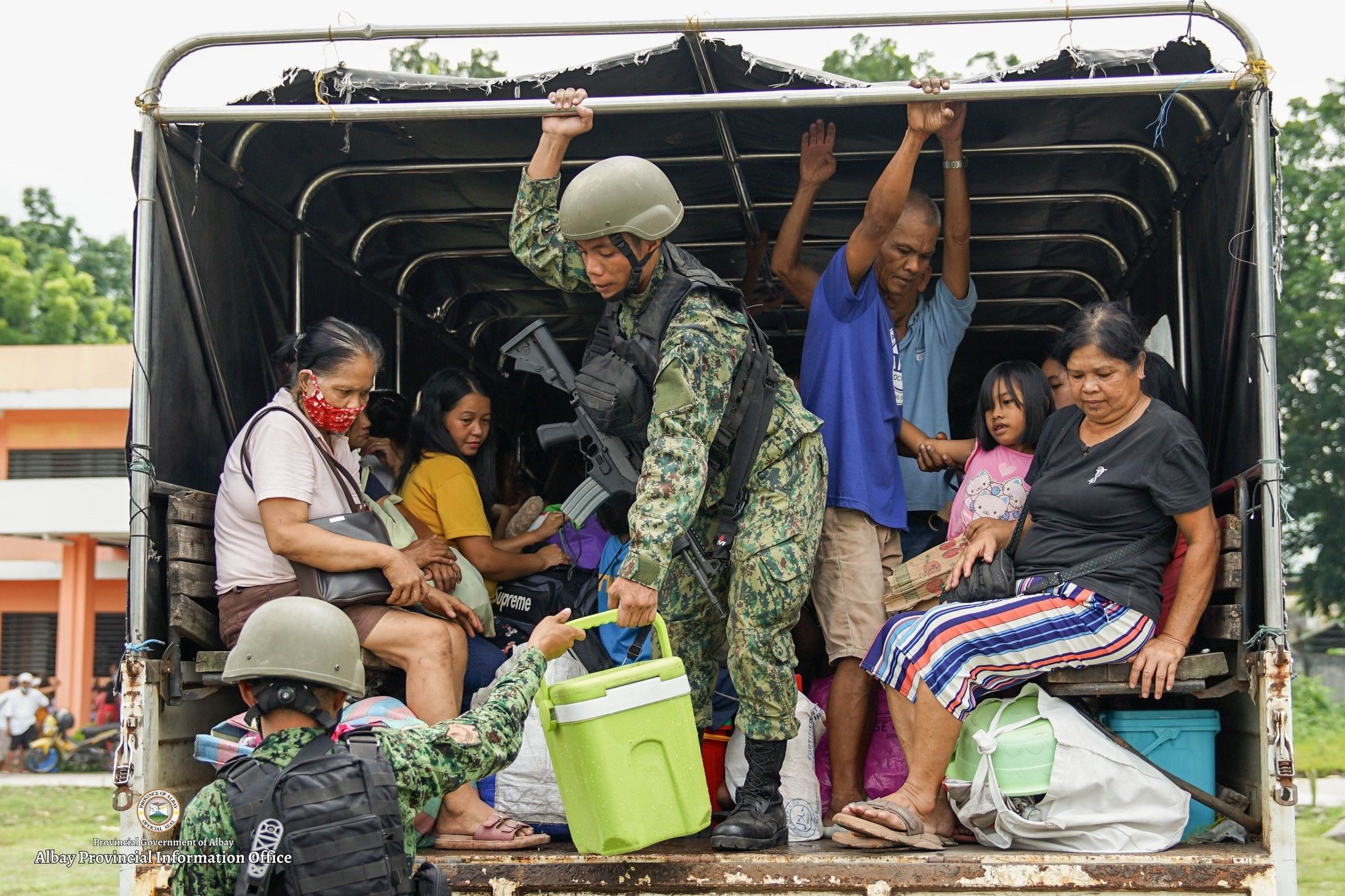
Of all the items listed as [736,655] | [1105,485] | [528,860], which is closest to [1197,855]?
[1105,485]

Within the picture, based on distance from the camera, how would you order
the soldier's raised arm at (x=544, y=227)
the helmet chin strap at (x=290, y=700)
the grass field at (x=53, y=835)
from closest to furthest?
1. the helmet chin strap at (x=290, y=700)
2. the soldier's raised arm at (x=544, y=227)
3. the grass field at (x=53, y=835)

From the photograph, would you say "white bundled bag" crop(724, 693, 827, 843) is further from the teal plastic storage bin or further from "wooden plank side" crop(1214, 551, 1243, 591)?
"wooden plank side" crop(1214, 551, 1243, 591)

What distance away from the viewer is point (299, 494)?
12.1 ft

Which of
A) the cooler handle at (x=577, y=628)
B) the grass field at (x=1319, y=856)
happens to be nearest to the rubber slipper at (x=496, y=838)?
the cooler handle at (x=577, y=628)

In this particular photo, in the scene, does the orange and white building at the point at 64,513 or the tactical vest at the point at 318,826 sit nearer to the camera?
the tactical vest at the point at 318,826

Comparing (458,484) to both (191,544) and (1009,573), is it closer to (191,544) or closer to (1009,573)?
(191,544)

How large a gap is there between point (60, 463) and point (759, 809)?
2147 centimetres

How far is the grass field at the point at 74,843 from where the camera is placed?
335 inches

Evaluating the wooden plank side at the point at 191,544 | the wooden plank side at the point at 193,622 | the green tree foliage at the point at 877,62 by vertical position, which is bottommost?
the wooden plank side at the point at 193,622

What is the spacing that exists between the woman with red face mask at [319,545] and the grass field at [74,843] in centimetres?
482

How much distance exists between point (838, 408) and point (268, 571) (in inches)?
74.9

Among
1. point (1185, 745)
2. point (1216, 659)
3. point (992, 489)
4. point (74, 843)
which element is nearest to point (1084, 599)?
point (1216, 659)

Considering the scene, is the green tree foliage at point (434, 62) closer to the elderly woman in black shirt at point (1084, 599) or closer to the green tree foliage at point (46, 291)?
the green tree foliage at point (46, 291)

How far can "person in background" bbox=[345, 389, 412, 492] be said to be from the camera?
473cm
